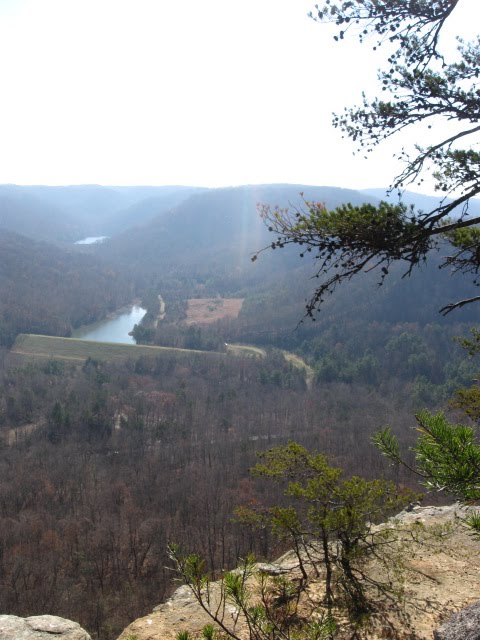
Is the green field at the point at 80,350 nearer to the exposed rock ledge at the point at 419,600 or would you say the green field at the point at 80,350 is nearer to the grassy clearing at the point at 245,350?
the grassy clearing at the point at 245,350

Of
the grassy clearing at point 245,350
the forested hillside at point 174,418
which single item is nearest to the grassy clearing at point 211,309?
the forested hillside at point 174,418

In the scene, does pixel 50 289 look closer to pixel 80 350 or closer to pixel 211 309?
pixel 211 309

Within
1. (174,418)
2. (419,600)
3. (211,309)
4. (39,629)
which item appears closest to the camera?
(39,629)

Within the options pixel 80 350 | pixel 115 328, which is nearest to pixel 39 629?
pixel 80 350

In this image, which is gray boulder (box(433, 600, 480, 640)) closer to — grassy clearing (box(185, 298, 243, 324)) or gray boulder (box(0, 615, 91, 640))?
gray boulder (box(0, 615, 91, 640))

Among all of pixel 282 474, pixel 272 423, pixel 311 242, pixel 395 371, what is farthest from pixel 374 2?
pixel 395 371

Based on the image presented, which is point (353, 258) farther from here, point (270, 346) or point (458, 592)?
point (270, 346)
